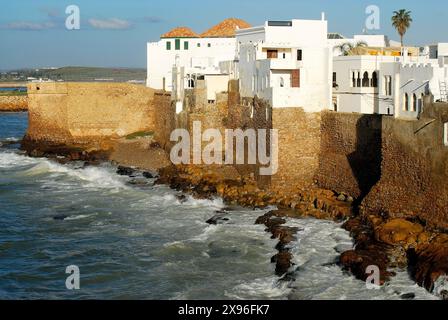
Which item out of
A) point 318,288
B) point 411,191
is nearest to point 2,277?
point 318,288

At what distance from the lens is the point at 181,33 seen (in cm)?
5025

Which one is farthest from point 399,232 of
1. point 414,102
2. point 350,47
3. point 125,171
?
point 125,171

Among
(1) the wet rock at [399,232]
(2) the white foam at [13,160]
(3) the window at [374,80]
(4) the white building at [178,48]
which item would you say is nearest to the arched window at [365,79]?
(3) the window at [374,80]

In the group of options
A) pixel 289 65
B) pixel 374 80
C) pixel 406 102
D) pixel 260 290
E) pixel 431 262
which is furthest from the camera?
pixel 289 65

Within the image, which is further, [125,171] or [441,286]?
[125,171]

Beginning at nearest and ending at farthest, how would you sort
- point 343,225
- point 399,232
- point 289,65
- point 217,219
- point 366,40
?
point 399,232, point 343,225, point 217,219, point 289,65, point 366,40

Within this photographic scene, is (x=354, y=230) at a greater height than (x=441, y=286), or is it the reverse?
(x=354, y=230)

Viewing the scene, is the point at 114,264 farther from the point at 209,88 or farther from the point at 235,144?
the point at 209,88

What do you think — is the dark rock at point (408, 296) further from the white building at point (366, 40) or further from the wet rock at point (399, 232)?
the white building at point (366, 40)

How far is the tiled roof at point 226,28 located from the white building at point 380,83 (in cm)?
1973

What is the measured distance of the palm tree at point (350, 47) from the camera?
112 ft

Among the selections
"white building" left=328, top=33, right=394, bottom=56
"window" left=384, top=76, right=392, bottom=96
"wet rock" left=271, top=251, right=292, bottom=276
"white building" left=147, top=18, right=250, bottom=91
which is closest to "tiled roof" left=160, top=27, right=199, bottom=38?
"white building" left=147, top=18, right=250, bottom=91

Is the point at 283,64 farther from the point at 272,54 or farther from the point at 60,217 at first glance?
the point at 60,217

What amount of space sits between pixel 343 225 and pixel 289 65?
873 cm
